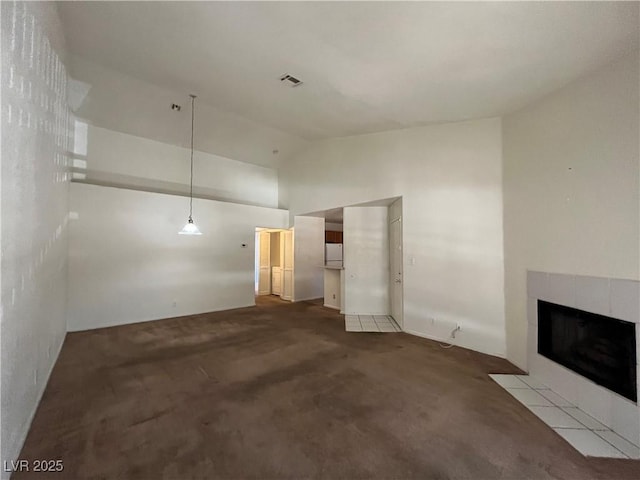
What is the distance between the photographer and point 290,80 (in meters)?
3.68

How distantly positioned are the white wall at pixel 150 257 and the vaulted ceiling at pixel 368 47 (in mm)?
2654

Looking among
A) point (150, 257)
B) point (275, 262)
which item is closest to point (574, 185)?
point (150, 257)

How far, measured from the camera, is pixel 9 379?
1767 millimetres

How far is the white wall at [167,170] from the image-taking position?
5.65 metres

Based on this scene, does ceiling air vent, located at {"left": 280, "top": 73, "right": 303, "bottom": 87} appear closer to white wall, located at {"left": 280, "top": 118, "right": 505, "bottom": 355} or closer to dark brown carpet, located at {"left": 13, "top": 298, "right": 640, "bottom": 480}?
white wall, located at {"left": 280, "top": 118, "right": 505, "bottom": 355}

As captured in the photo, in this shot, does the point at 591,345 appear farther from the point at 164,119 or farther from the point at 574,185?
the point at 164,119

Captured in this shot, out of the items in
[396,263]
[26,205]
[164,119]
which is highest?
[164,119]

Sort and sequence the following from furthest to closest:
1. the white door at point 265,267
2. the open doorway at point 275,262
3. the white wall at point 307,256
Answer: the white door at point 265,267 < the open doorway at point 275,262 < the white wall at point 307,256

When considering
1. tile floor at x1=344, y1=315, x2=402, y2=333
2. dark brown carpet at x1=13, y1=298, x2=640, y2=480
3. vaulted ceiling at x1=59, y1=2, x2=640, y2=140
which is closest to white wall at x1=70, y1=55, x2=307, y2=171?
vaulted ceiling at x1=59, y1=2, x2=640, y2=140

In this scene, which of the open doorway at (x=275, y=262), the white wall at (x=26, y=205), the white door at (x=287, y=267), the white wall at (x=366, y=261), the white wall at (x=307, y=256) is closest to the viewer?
the white wall at (x=26, y=205)

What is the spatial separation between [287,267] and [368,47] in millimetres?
6295

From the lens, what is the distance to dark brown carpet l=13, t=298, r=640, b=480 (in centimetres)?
183

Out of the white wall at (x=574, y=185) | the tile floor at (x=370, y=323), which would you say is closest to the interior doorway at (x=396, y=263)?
the tile floor at (x=370, y=323)

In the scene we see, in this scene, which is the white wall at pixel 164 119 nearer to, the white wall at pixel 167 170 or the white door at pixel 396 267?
the white wall at pixel 167 170
